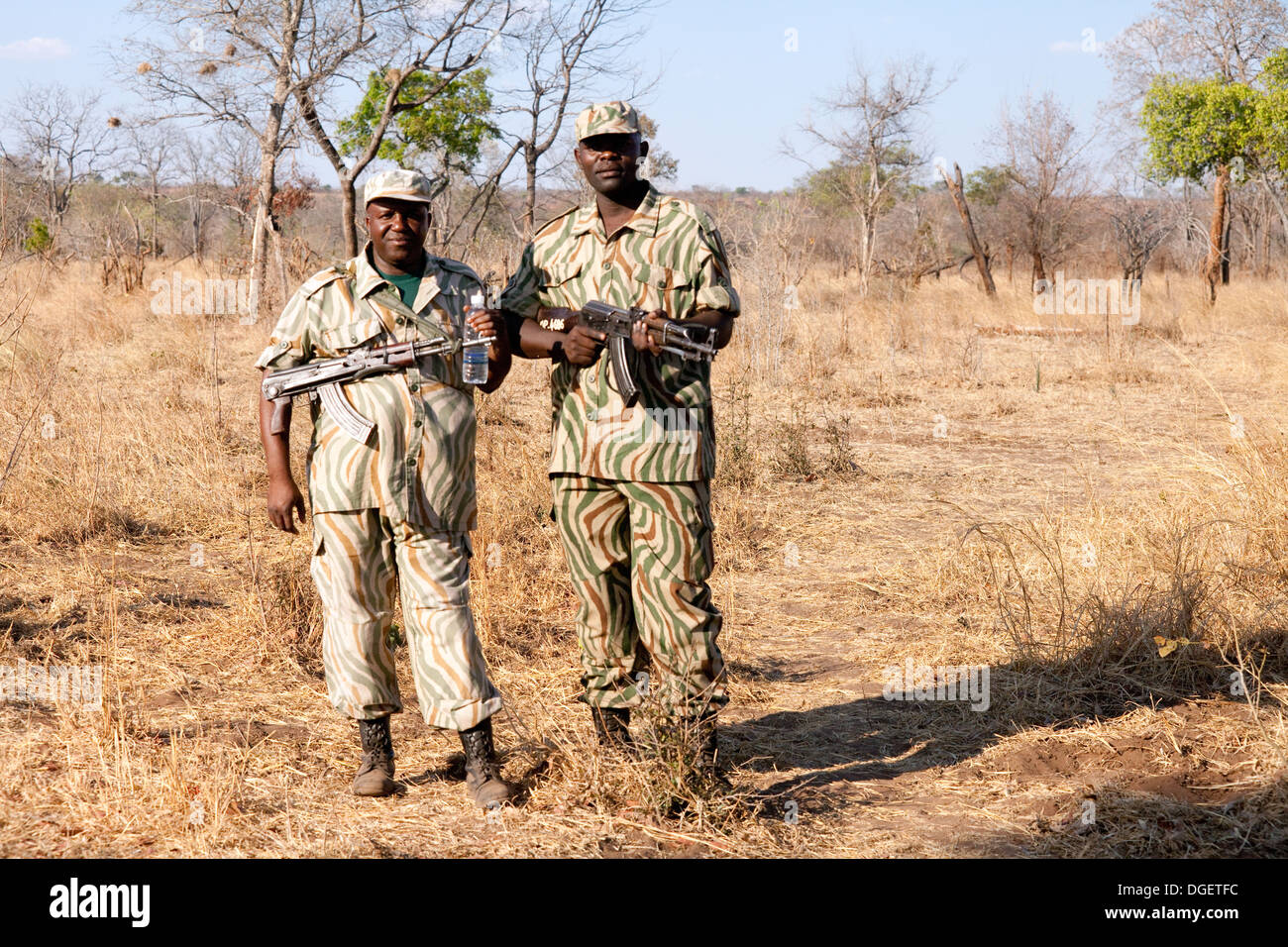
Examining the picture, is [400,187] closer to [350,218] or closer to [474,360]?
[474,360]

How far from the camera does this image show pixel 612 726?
3.13 m

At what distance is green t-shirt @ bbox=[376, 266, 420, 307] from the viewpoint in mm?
2986

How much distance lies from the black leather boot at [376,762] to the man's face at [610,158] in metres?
1.50

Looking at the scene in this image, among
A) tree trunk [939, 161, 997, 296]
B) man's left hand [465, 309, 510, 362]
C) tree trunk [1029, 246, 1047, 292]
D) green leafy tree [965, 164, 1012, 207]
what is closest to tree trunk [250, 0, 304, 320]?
tree trunk [939, 161, 997, 296]

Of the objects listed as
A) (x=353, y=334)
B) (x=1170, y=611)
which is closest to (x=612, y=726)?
(x=353, y=334)

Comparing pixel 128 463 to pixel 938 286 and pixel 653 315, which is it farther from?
pixel 938 286

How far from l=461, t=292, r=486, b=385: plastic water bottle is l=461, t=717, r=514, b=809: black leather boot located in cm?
87

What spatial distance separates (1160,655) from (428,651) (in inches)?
94.8

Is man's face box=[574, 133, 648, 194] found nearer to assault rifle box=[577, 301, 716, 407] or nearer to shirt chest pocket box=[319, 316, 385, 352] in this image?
assault rifle box=[577, 301, 716, 407]

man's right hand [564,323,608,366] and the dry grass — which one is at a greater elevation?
man's right hand [564,323,608,366]

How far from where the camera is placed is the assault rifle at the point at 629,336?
2.83 meters

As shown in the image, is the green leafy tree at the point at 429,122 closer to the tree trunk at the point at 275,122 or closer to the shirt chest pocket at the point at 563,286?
the tree trunk at the point at 275,122
